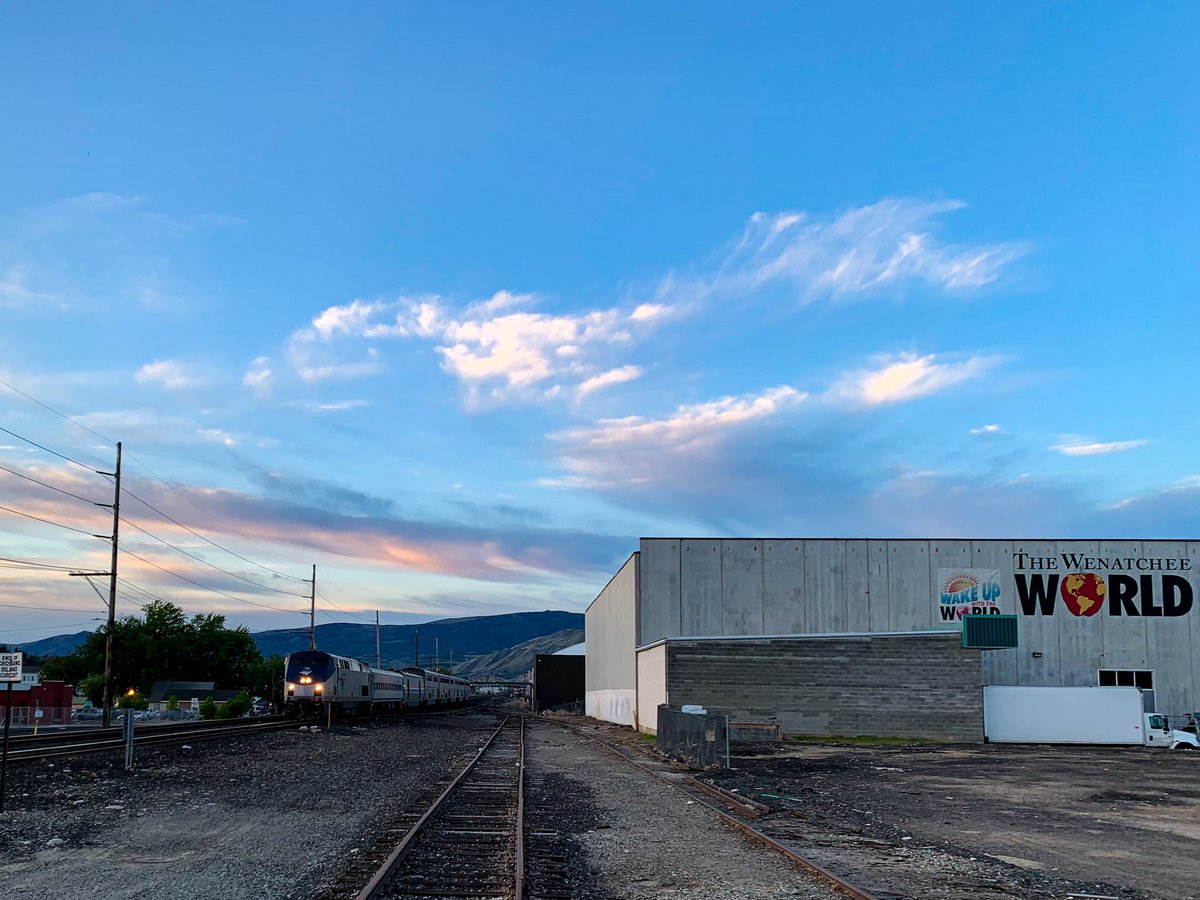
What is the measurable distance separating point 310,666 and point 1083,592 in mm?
39509

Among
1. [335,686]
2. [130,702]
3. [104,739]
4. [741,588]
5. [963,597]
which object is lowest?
[130,702]

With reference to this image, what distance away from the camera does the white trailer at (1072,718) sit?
41.4 meters

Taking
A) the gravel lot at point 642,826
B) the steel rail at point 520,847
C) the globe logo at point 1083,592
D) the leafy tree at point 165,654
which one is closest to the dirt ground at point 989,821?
the gravel lot at point 642,826

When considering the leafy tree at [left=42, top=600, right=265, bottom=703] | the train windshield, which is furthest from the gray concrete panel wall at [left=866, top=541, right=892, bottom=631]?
the leafy tree at [left=42, top=600, right=265, bottom=703]

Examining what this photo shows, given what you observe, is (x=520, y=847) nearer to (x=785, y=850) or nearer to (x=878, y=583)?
(x=785, y=850)

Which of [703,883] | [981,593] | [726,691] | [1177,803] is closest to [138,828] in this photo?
[703,883]

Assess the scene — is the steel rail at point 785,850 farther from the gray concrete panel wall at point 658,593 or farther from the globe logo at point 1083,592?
the globe logo at point 1083,592

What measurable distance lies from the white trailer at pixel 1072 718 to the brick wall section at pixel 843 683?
1.48 meters

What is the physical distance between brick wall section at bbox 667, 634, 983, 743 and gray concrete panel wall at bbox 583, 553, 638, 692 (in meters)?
10.8

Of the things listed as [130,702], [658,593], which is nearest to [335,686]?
[658,593]

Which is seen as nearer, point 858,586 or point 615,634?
point 858,586

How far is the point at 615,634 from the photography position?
65125 mm

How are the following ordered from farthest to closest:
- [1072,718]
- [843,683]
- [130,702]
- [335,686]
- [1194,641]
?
[130,702], [1194,641], [335,686], [843,683], [1072,718]

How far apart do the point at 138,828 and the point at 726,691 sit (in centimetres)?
3102
